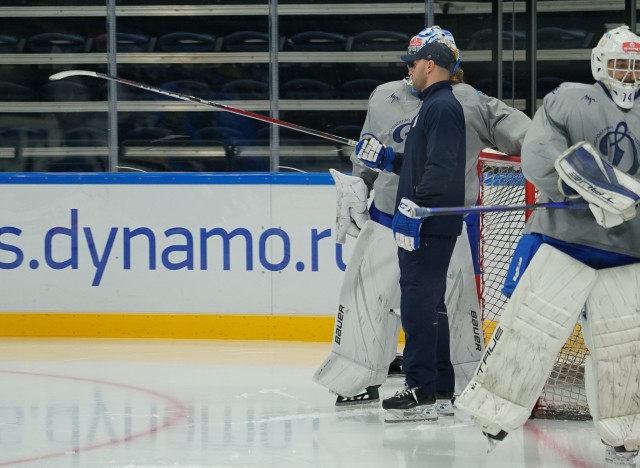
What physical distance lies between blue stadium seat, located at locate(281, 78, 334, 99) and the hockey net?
2.68 metres

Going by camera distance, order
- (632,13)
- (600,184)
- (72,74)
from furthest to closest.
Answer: (632,13) → (72,74) → (600,184)

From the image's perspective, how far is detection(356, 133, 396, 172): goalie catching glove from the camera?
4320 mm

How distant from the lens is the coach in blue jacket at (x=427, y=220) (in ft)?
12.8

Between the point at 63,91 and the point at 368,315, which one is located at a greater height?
the point at 63,91

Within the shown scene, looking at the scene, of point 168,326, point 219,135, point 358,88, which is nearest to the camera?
point 168,326

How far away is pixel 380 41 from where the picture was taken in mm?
7980

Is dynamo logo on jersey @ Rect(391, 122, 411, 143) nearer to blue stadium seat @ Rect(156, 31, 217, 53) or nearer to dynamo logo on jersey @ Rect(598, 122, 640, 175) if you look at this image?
dynamo logo on jersey @ Rect(598, 122, 640, 175)

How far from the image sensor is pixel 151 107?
305 inches

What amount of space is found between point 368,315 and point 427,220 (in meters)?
0.69

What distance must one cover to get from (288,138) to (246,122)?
37cm

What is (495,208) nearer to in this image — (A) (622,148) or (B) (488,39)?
(A) (622,148)

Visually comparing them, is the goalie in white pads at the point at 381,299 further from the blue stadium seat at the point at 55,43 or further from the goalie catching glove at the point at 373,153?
the blue stadium seat at the point at 55,43

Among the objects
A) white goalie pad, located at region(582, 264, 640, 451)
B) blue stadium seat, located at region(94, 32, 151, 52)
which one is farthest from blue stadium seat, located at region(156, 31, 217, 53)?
white goalie pad, located at region(582, 264, 640, 451)

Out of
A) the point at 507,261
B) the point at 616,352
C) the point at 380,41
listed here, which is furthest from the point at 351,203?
the point at 380,41
